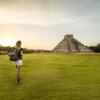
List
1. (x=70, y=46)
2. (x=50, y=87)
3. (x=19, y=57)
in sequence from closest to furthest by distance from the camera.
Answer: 1. (x=50, y=87)
2. (x=19, y=57)
3. (x=70, y=46)

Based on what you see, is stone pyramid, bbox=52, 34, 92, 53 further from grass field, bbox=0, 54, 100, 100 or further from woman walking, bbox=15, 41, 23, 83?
woman walking, bbox=15, 41, 23, 83

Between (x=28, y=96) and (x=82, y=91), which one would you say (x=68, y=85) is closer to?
(x=82, y=91)

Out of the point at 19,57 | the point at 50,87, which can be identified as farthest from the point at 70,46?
the point at 50,87

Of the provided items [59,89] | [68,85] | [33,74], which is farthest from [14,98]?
[33,74]

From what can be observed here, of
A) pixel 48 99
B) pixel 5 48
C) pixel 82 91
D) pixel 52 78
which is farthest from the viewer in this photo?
pixel 5 48

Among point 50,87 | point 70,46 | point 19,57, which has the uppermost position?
point 70,46

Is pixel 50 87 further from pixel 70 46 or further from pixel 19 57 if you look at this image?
pixel 70 46

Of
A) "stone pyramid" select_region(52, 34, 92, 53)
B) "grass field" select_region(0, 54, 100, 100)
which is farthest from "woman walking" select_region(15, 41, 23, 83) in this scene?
"stone pyramid" select_region(52, 34, 92, 53)

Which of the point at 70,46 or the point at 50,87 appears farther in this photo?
the point at 70,46

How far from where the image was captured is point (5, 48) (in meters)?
94.2

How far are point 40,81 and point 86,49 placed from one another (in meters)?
107

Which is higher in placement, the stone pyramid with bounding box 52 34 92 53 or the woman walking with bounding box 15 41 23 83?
the stone pyramid with bounding box 52 34 92 53

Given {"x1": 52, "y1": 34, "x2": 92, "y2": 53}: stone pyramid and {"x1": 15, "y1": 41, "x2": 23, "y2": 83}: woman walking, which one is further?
{"x1": 52, "y1": 34, "x2": 92, "y2": 53}: stone pyramid

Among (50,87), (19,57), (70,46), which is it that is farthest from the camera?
(70,46)
